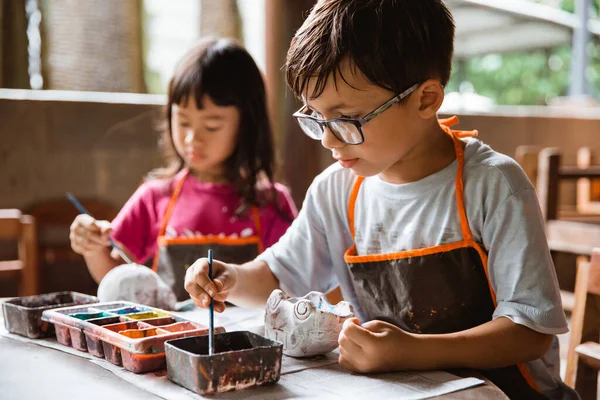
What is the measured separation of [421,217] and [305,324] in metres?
0.38

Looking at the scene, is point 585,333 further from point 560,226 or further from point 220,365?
point 560,226

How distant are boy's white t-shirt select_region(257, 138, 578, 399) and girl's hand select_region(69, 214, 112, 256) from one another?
498mm

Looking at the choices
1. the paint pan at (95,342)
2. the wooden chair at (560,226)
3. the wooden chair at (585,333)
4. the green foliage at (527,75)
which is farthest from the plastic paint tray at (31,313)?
the green foliage at (527,75)

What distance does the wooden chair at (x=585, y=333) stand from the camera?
1.56 metres

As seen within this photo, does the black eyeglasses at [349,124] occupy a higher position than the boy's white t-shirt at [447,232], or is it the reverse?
the black eyeglasses at [349,124]

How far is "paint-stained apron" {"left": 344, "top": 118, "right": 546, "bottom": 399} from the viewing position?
1.34 meters

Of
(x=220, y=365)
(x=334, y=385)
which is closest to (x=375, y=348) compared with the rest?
(x=334, y=385)

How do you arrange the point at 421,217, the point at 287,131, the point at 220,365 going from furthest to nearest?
the point at 287,131 → the point at 421,217 → the point at 220,365

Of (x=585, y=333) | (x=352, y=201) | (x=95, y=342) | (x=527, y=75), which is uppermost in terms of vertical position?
(x=527, y=75)

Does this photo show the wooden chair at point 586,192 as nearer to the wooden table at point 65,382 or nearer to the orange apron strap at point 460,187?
the orange apron strap at point 460,187

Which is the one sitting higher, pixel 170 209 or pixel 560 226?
pixel 170 209

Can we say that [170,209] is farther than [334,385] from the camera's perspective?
Yes

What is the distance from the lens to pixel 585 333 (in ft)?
5.25

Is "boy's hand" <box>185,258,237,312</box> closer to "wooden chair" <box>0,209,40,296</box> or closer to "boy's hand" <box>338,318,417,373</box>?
"boy's hand" <box>338,318,417,373</box>
